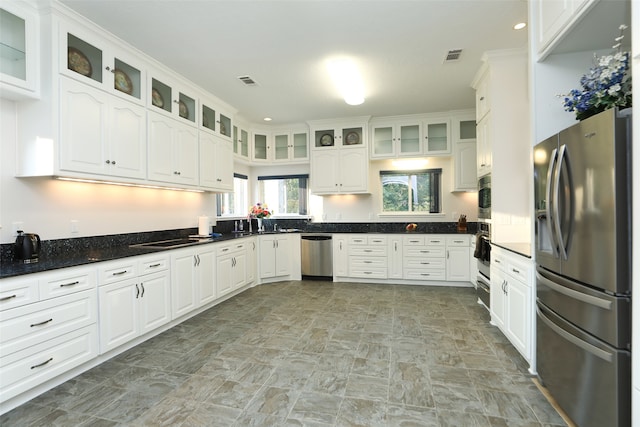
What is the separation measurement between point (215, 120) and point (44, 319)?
2994 millimetres

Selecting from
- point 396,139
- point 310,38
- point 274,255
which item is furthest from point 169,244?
point 396,139

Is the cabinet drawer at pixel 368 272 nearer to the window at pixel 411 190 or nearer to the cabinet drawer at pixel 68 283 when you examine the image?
the window at pixel 411 190

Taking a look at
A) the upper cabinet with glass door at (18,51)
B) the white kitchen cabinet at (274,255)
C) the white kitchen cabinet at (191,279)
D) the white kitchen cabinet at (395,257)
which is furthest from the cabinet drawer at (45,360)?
the white kitchen cabinet at (395,257)

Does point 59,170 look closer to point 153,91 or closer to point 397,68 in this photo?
point 153,91

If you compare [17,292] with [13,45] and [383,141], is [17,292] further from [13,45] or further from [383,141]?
[383,141]

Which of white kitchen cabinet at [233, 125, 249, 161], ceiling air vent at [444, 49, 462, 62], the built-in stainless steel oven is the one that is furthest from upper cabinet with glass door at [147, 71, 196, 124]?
the built-in stainless steel oven

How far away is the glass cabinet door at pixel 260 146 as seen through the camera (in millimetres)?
5625

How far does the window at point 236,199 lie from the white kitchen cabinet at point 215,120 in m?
1.12

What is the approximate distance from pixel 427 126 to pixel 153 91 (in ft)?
13.0

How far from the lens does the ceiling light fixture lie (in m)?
3.24

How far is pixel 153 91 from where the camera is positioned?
3199 mm

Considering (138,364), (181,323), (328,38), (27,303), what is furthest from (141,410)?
(328,38)

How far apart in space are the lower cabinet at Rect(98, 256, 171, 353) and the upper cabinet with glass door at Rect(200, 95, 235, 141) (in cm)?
196

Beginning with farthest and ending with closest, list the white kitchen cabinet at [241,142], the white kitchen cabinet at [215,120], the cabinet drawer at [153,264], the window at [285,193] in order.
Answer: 1. the window at [285,193]
2. the white kitchen cabinet at [241,142]
3. the white kitchen cabinet at [215,120]
4. the cabinet drawer at [153,264]
